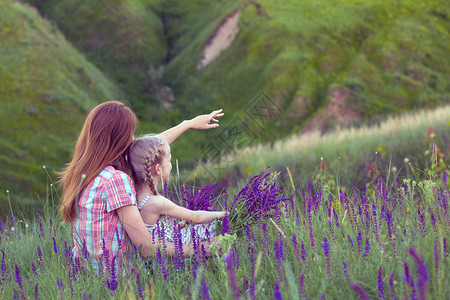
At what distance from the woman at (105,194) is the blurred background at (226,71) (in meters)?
15.7

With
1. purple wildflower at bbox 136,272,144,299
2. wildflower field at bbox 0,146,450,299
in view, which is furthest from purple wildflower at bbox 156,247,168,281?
purple wildflower at bbox 136,272,144,299

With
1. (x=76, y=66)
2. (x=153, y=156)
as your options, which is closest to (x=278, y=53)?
(x=76, y=66)

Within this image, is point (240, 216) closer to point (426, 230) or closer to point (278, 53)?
point (426, 230)

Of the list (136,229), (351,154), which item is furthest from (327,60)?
(136,229)

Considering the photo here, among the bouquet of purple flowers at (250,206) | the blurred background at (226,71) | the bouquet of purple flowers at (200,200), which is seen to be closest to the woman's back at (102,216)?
the bouquet of purple flowers at (200,200)

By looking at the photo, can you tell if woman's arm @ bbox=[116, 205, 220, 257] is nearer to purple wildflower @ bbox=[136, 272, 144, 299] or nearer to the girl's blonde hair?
the girl's blonde hair

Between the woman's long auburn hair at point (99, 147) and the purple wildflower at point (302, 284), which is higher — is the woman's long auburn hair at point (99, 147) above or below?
above

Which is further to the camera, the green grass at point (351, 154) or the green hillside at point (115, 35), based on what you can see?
the green hillside at point (115, 35)

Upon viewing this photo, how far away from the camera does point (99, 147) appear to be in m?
3.40

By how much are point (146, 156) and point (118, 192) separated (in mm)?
369

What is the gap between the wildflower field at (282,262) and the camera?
2264 millimetres

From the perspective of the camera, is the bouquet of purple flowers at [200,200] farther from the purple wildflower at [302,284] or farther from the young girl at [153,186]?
the purple wildflower at [302,284]

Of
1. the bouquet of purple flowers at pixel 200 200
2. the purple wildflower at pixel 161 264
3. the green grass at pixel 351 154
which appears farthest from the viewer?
the green grass at pixel 351 154

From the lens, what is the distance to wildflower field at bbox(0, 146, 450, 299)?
7.43 feet
